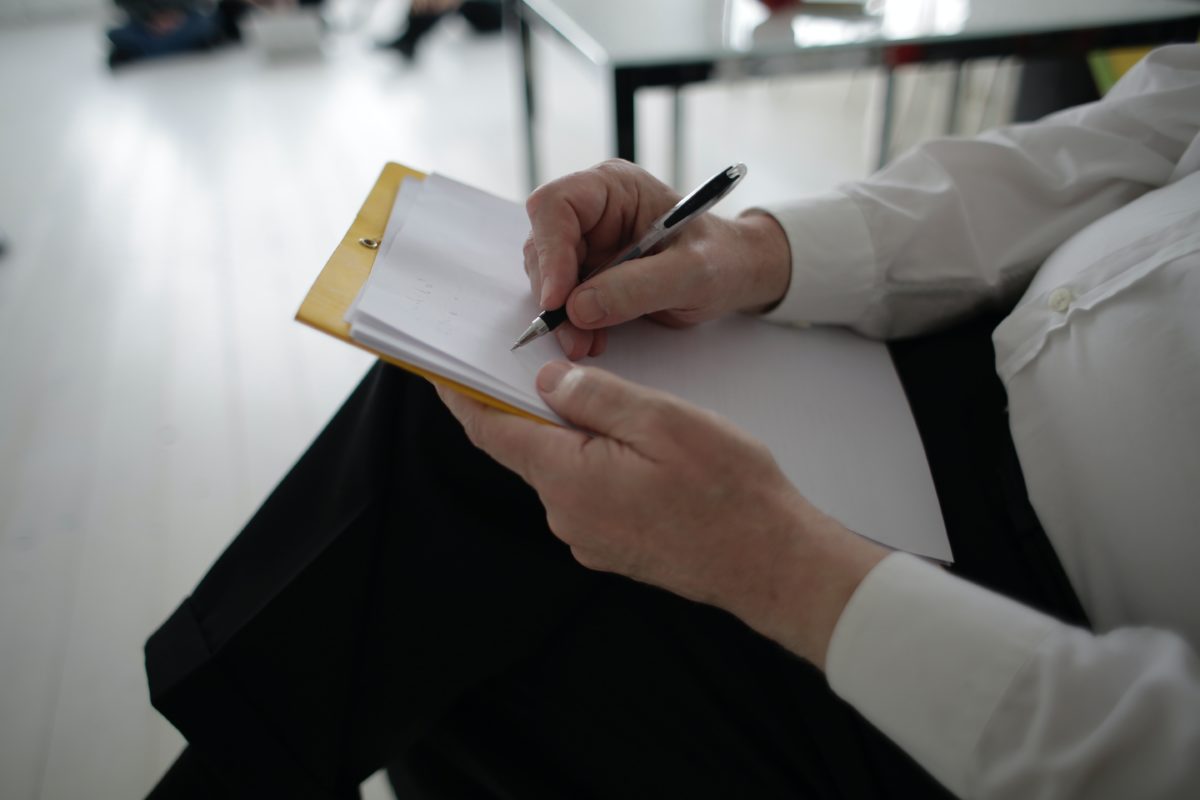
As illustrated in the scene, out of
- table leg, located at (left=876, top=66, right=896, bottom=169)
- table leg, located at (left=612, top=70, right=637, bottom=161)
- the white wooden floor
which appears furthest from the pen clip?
table leg, located at (left=876, top=66, right=896, bottom=169)

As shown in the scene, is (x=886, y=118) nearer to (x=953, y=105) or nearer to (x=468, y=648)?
(x=953, y=105)

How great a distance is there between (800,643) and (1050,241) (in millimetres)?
527

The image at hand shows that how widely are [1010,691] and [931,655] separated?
0.14 ft

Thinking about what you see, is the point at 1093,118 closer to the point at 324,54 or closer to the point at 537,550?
the point at 537,550

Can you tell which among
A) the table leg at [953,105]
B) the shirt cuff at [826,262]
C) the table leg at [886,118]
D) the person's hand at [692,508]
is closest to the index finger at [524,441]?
the person's hand at [692,508]

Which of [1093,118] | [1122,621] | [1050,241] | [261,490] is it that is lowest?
[261,490]

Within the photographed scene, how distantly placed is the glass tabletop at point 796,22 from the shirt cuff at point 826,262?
42 cm

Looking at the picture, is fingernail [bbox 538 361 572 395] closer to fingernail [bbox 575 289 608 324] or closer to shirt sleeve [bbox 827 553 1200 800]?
fingernail [bbox 575 289 608 324]

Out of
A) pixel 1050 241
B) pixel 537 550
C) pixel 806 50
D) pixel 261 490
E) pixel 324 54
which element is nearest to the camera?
pixel 537 550

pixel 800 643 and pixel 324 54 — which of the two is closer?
pixel 800 643

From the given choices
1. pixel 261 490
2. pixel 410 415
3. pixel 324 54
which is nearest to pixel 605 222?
pixel 410 415

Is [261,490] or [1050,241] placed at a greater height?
[1050,241]

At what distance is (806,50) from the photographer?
1.14 meters

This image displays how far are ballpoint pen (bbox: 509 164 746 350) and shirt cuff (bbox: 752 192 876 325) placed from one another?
16 centimetres
